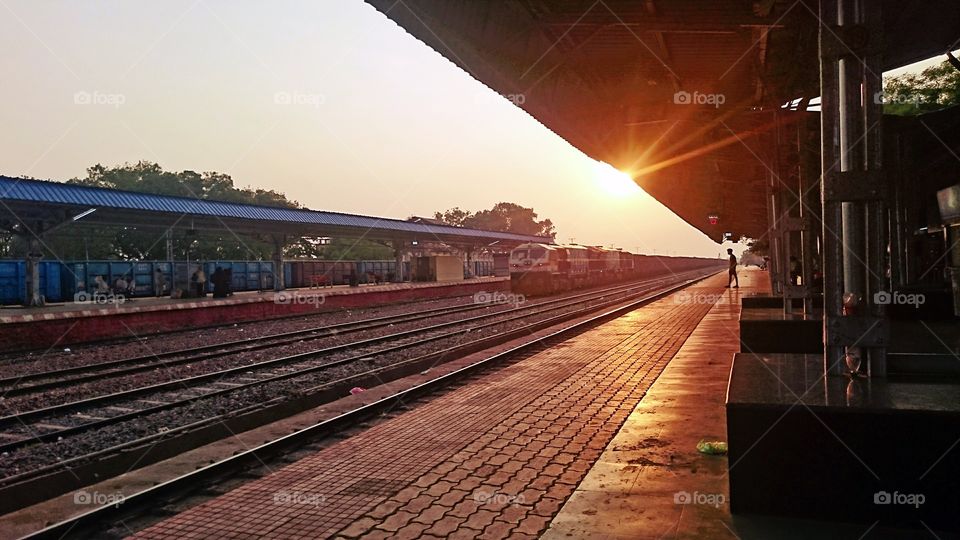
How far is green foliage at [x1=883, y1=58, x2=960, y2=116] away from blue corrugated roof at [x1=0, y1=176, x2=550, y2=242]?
2654cm

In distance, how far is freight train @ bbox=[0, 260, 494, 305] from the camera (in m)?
28.0

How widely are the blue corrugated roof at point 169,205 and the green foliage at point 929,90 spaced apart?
26.5m

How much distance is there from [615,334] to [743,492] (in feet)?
44.8

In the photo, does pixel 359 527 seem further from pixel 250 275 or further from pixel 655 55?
pixel 250 275

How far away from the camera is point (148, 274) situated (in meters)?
34.1

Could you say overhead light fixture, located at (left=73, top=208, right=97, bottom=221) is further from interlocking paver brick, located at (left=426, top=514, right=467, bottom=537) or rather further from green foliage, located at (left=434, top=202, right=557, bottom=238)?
green foliage, located at (left=434, top=202, right=557, bottom=238)

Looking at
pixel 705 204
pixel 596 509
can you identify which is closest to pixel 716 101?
pixel 596 509

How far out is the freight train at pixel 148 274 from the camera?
28.0 m

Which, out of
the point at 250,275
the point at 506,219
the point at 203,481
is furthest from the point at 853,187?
the point at 506,219

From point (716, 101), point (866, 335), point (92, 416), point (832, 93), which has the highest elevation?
point (716, 101)

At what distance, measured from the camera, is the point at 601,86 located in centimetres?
1162

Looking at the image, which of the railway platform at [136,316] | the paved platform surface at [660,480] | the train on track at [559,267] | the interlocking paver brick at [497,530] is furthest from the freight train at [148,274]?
the interlocking paver brick at [497,530]

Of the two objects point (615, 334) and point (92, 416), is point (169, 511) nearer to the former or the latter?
point (92, 416)

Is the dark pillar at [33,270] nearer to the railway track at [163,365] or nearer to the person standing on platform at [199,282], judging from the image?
the person standing on platform at [199,282]
